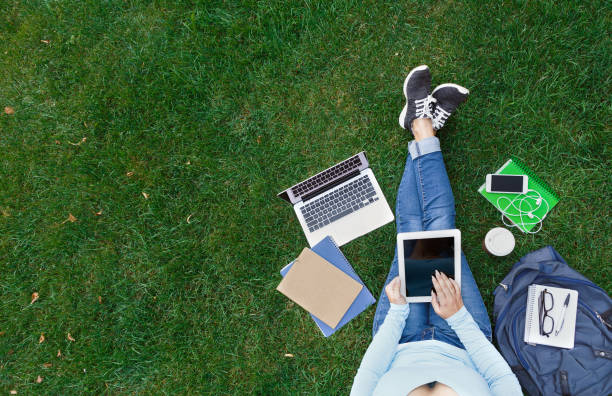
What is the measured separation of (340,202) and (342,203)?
0.07 ft

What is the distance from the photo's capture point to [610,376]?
272 centimetres

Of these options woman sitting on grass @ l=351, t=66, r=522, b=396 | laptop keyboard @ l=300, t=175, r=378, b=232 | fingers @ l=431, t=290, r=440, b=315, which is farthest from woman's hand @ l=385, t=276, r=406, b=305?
laptop keyboard @ l=300, t=175, r=378, b=232

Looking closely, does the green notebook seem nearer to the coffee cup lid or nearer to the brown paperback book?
the coffee cup lid

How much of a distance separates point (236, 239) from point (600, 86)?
13.0 ft

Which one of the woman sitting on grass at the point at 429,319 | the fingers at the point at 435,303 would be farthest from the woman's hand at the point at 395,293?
the fingers at the point at 435,303

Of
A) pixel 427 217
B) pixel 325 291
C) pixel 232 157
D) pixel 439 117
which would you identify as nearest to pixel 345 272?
pixel 325 291

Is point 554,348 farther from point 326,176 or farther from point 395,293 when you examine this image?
point 326,176

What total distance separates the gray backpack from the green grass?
27 centimetres

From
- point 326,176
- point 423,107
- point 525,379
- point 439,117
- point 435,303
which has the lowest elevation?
point 525,379

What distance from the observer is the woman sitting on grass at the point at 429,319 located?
6.96ft

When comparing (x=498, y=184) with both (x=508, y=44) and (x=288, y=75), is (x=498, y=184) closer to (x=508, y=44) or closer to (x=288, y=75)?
(x=508, y=44)

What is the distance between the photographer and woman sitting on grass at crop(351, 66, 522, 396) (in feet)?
6.96

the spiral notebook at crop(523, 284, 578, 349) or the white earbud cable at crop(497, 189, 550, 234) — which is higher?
the white earbud cable at crop(497, 189, 550, 234)

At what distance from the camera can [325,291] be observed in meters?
3.27
